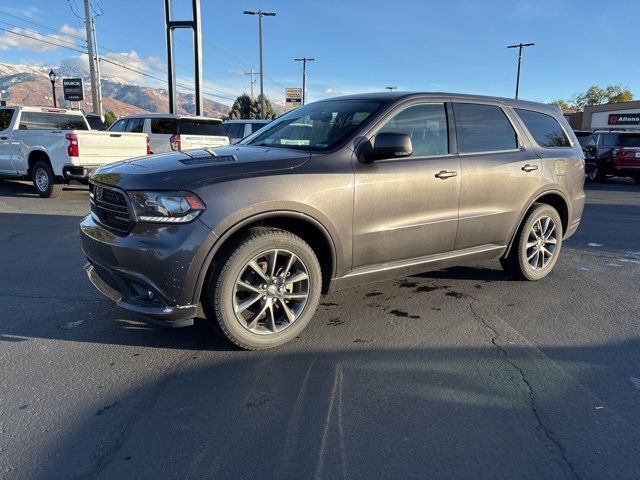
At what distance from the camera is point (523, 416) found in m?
2.71

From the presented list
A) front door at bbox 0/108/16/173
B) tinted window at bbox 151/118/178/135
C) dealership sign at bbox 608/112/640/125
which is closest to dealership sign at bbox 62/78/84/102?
front door at bbox 0/108/16/173

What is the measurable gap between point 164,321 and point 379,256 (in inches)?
65.2

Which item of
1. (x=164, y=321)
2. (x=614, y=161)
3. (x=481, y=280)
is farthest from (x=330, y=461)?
(x=614, y=161)

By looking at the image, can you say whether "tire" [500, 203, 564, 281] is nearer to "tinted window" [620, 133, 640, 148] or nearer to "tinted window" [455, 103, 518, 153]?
"tinted window" [455, 103, 518, 153]

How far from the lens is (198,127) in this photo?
1252 cm

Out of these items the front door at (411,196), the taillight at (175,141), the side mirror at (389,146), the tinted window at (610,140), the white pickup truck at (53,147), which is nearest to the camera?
the side mirror at (389,146)

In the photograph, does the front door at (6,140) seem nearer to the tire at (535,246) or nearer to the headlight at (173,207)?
the headlight at (173,207)

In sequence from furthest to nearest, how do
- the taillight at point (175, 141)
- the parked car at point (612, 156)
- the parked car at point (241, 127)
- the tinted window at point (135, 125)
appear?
1. the parked car at point (612, 156)
2. the parked car at point (241, 127)
3. the tinted window at point (135, 125)
4. the taillight at point (175, 141)

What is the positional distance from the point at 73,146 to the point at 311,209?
8254mm

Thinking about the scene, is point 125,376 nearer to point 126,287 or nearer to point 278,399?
point 126,287

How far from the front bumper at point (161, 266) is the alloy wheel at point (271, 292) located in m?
0.33

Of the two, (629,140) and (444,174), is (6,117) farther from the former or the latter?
(629,140)

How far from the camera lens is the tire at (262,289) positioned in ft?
10.5

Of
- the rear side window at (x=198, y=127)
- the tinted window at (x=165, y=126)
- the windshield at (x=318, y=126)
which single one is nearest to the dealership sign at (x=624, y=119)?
the rear side window at (x=198, y=127)
